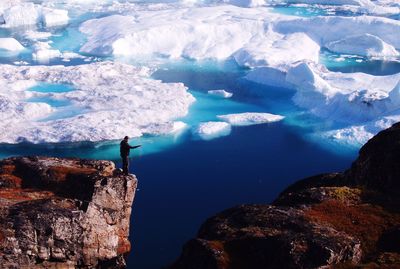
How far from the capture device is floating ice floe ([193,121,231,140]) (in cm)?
3837

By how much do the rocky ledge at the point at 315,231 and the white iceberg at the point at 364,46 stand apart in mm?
47362

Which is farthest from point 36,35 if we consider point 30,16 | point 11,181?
point 11,181

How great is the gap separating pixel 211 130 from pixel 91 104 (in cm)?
1103

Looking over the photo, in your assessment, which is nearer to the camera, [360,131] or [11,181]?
[11,181]

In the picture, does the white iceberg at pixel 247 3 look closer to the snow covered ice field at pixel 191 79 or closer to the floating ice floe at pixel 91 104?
the snow covered ice field at pixel 191 79

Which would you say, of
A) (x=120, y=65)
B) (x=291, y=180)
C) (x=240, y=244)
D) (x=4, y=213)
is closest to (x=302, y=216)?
(x=240, y=244)

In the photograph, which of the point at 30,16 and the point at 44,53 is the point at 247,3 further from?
the point at 44,53

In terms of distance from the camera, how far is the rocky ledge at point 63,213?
49.6 feet

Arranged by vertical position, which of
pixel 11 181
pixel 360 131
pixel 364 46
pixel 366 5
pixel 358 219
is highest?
pixel 358 219

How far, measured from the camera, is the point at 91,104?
42.6 meters

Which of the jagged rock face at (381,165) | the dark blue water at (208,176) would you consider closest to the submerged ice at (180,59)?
the dark blue water at (208,176)

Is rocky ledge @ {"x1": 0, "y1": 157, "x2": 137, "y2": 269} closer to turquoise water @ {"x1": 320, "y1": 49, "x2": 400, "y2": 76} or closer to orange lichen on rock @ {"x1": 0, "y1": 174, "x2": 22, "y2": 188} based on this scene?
orange lichen on rock @ {"x1": 0, "y1": 174, "x2": 22, "y2": 188}

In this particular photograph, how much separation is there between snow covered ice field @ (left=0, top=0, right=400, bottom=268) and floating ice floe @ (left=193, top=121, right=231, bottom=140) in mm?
100

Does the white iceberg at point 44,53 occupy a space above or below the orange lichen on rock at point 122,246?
below
